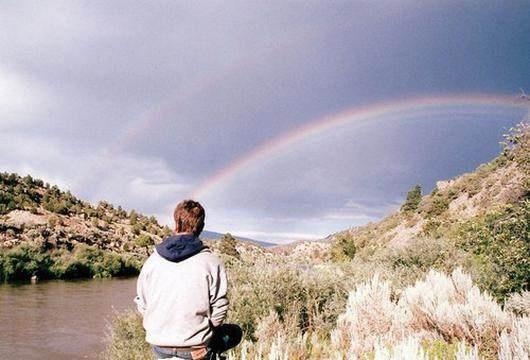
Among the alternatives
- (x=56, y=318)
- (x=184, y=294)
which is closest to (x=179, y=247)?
(x=184, y=294)

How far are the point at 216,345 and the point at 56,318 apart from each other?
2012cm

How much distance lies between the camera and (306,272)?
11438 mm

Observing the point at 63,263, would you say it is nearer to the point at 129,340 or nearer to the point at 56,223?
the point at 56,223

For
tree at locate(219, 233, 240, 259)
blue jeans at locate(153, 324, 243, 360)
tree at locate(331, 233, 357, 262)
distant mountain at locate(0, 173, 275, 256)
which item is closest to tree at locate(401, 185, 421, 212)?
tree at locate(331, 233, 357, 262)

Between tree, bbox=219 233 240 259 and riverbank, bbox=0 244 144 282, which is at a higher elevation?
tree, bbox=219 233 240 259

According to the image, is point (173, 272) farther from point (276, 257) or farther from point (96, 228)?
point (96, 228)

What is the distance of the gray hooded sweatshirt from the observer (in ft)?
12.3

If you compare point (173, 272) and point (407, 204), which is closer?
point (173, 272)

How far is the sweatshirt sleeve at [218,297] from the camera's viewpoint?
152 inches

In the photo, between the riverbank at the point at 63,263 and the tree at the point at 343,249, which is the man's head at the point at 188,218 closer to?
the riverbank at the point at 63,263

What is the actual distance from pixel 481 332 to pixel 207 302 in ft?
18.0

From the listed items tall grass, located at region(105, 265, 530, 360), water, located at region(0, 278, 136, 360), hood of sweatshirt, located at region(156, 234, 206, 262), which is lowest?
water, located at region(0, 278, 136, 360)

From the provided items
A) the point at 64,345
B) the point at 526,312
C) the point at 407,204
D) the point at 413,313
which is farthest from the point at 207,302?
the point at 407,204

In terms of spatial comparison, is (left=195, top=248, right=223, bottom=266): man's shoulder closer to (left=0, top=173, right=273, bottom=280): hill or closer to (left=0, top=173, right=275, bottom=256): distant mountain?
(left=0, top=173, right=273, bottom=280): hill
